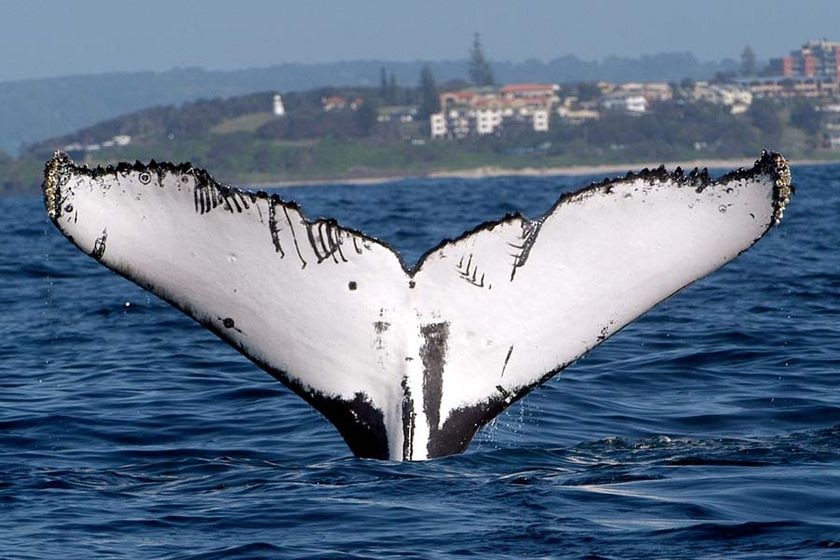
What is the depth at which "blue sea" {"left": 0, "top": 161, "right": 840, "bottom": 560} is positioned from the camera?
209 inches

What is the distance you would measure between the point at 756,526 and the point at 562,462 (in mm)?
1295

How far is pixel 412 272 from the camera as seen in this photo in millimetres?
5227

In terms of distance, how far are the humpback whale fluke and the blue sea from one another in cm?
47

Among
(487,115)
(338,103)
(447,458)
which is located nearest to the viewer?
(447,458)

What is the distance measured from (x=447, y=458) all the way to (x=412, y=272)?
85 cm

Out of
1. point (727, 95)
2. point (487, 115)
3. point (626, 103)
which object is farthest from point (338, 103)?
point (727, 95)

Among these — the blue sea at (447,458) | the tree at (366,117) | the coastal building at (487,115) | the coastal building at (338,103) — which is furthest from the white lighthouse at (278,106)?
the blue sea at (447,458)

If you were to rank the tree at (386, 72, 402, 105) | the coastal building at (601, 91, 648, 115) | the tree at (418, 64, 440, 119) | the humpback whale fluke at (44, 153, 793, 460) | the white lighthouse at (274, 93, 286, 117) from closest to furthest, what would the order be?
the humpback whale fluke at (44, 153, 793, 460), the white lighthouse at (274, 93, 286, 117), the tree at (418, 64, 440, 119), the coastal building at (601, 91, 648, 115), the tree at (386, 72, 402, 105)

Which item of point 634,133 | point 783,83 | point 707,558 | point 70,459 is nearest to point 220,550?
point 707,558

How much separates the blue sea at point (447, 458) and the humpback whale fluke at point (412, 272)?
474 millimetres

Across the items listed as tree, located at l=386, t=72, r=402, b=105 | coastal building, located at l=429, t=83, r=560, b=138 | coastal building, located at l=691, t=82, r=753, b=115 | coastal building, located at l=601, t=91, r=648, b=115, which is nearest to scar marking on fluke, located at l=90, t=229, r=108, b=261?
coastal building, located at l=429, t=83, r=560, b=138

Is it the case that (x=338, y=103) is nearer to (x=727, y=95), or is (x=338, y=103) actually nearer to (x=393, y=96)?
(x=393, y=96)

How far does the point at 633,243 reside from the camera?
16.6ft

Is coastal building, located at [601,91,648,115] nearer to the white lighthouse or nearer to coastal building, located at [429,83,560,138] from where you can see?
coastal building, located at [429,83,560,138]
